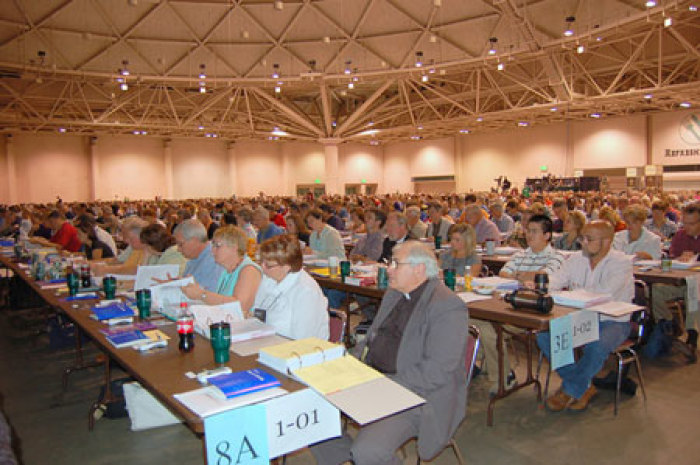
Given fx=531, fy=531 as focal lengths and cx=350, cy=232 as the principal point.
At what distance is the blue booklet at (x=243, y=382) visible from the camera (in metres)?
1.94

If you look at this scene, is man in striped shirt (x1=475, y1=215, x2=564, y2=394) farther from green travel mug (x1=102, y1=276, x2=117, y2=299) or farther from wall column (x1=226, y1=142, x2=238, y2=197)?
wall column (x1=226, y1=142, x2=238, y2=197)

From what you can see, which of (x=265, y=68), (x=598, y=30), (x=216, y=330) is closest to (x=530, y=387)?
(x=216, y=330)

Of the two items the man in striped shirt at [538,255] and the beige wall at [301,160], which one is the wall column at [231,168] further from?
the man in striped shirt at [538,255]

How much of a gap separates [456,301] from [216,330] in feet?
3.48

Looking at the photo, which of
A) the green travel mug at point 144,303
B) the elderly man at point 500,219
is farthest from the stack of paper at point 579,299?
the elderly man at point 500,219

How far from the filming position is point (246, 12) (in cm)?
1554

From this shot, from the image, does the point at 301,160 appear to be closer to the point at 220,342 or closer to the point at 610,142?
the point at 610,142

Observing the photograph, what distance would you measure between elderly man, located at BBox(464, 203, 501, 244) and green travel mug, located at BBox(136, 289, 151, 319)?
5.15 meters

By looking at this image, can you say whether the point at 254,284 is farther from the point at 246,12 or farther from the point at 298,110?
the point at 298,110

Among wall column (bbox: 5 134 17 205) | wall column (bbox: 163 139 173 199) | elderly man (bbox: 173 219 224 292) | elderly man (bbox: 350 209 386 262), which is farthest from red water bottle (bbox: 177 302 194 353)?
wall column (bbox: 163 139 173 199)

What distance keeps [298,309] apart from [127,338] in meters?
0.89

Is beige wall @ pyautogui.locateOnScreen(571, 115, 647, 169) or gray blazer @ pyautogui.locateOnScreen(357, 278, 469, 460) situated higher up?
beige wall @ pyautogui.locateOnScreen(571, 115, 647, 169)

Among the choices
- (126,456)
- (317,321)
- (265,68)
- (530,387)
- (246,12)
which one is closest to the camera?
(317,321)

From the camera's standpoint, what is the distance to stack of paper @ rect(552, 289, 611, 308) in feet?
11.2
